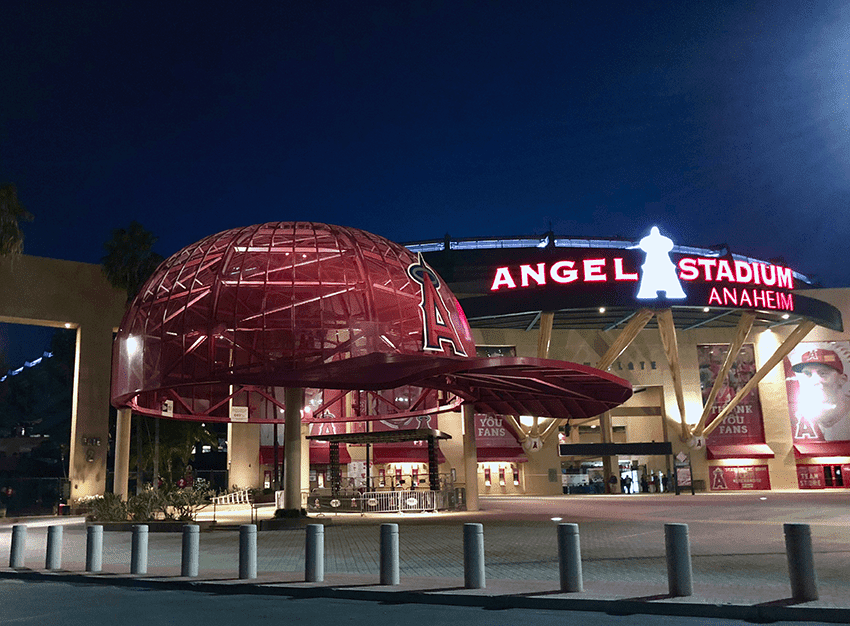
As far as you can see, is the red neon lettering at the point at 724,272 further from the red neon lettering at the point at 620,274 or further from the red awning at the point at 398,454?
the red awning at the point at 398,454

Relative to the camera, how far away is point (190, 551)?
12.6 meters

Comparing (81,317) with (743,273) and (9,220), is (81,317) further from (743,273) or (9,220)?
(743,273)

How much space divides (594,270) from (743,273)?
974 centimetres

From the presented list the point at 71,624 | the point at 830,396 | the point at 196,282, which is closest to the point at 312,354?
the point at 196,282

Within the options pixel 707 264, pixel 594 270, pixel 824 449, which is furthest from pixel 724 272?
pixel 824 449

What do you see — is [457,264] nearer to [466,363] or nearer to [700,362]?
[700,362]

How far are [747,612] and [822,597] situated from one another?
124 cm

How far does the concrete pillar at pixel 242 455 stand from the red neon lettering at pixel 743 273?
31.4 meters

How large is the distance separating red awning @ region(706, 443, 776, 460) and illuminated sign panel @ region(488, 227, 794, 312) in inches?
452

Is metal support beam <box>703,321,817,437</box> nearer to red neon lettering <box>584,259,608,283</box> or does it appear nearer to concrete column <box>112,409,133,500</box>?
red neon lettering <box>584,259,608,283</box>

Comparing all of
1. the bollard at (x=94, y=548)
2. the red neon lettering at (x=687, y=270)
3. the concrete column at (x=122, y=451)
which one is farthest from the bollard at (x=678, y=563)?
the red neon lettering at (x=687, y=270)

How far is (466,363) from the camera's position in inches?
765

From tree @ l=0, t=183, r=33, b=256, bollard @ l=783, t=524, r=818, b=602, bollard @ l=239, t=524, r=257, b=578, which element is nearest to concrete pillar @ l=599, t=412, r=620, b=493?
tree @ l=0, t=183, r=33, b=256

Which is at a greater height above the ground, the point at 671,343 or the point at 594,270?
the point at 594,270
